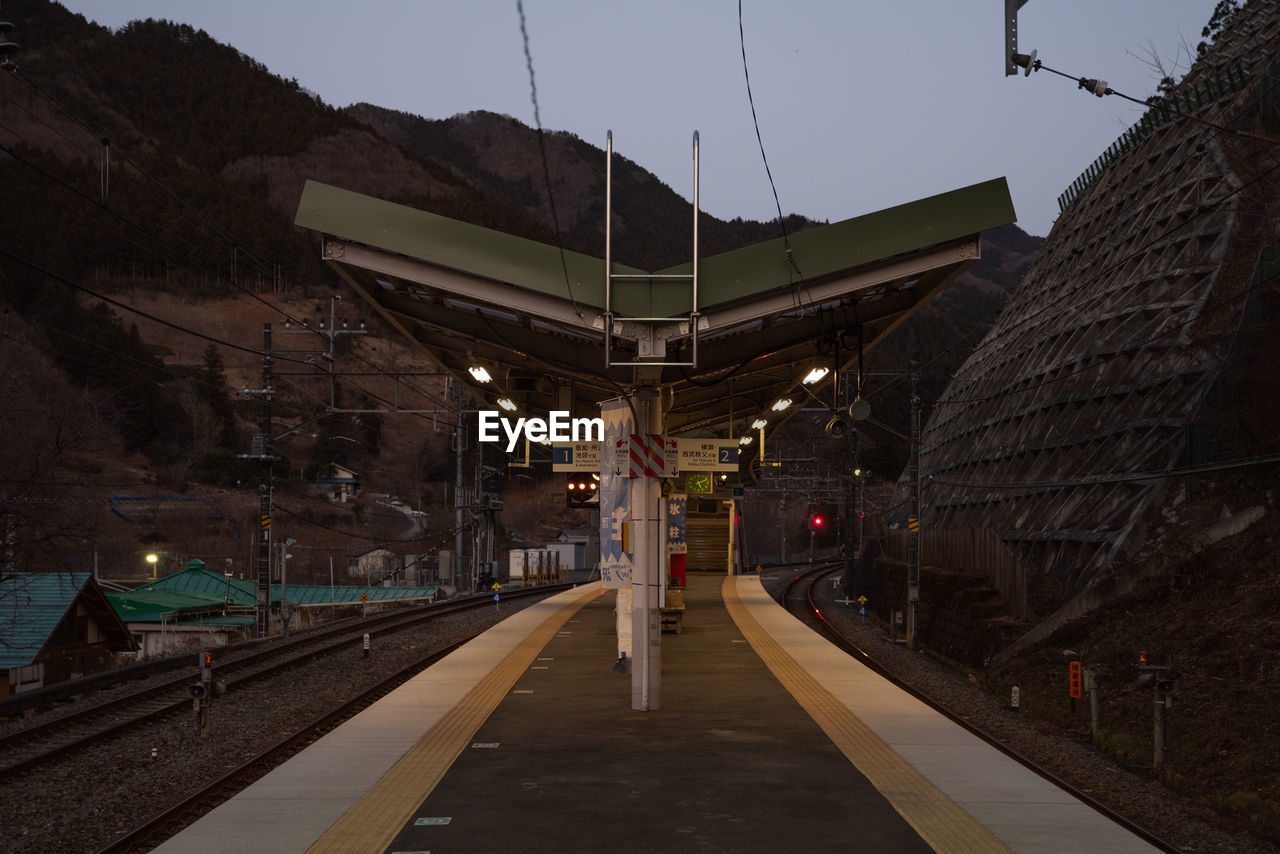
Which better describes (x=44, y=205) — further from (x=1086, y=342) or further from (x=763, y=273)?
(x=763, y=273)

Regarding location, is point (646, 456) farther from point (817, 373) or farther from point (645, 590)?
point (817, 373)

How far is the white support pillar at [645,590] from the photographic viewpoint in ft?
52.2

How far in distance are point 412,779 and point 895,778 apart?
196 inches

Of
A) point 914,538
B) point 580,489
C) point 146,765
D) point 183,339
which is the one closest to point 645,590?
point 146,765

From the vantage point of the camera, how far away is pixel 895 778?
1172 centimetres

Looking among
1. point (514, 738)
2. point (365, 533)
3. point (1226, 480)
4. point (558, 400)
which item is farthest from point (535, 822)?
point (365, 533)

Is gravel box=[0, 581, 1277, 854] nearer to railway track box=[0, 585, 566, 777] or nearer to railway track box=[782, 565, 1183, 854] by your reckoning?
railway track box=[0, 585, 566, 777]

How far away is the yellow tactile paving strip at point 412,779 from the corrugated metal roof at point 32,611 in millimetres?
15682

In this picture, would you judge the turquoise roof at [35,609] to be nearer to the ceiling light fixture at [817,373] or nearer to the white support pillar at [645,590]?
the white support pillar at [645,590]

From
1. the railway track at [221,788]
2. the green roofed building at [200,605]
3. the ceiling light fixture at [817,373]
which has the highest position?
the ceiling light fixture at [817,373]

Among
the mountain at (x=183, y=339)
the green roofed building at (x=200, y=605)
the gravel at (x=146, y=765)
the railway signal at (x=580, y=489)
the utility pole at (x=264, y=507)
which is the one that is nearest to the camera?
the gravel at (x=146, y=765)

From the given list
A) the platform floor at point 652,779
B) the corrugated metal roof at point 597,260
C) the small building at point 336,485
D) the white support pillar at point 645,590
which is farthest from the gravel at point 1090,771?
the small building at point 336,485

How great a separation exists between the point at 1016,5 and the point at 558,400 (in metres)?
10.2

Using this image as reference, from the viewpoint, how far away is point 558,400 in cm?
2003
